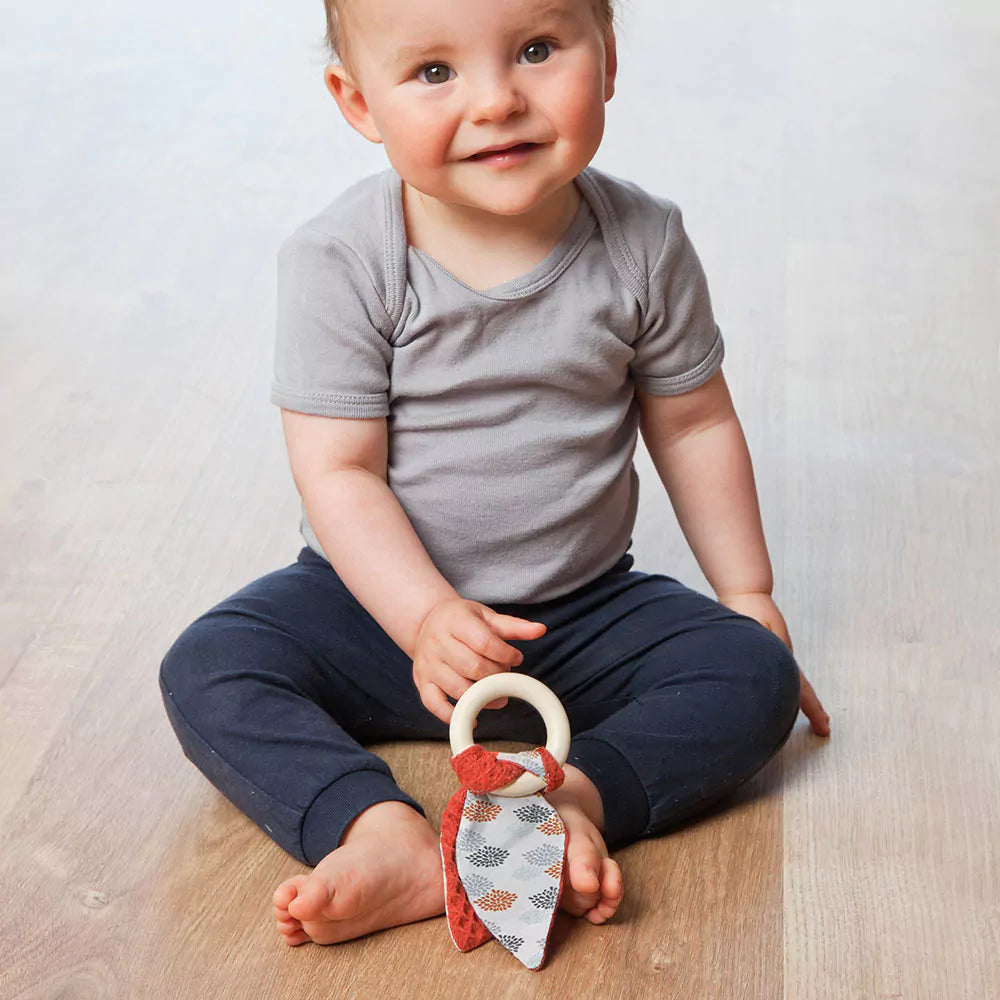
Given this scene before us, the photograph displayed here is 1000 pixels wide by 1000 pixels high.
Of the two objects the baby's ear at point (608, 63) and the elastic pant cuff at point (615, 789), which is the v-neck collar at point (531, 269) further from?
the elastic pant cuff at point (615, 789)

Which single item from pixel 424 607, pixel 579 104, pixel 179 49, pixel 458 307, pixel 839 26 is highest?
pixel 579 104

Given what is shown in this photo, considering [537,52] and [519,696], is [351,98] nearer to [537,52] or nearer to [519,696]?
[537,52]

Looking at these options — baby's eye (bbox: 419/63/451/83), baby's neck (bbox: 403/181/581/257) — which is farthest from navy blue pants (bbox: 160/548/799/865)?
baby's eye (bbox: 419/63/451/83)

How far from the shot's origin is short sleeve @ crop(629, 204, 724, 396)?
3.13 ft

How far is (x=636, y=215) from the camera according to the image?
96cm

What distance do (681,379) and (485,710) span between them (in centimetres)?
24

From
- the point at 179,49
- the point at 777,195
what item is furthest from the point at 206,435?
the point at 179,49

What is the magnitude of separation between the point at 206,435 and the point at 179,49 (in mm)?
1074

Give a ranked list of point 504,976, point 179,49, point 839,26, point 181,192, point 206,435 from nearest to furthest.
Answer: point 504,976 < point 206,435 < point 181,192 < point 179,49 < point 839,26

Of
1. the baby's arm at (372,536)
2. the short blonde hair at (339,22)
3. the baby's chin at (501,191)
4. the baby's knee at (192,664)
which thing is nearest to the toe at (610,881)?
the baby's arm at (372,536)

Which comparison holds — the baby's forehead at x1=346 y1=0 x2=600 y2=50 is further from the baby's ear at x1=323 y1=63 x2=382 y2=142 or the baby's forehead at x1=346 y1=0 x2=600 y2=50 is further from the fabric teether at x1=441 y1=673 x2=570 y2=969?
the fabric teether at x1=441 y1=673 x2=570 y2=969

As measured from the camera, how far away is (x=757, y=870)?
0.86 metres

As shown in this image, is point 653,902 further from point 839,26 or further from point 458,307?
point 839,26

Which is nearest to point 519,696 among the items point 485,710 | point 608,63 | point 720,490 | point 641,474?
point 485,710
